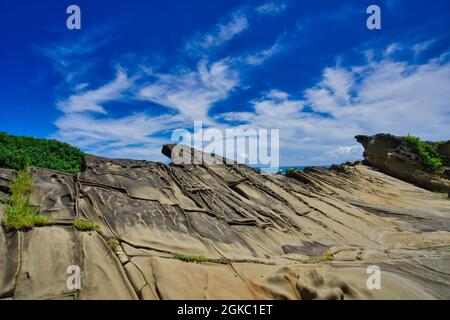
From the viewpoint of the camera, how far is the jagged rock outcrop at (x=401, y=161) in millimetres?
26016

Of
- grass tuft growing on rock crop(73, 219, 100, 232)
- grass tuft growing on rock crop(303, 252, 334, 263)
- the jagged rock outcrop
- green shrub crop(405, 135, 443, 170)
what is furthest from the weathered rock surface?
green shrub crop(405, 135, 443, 170)

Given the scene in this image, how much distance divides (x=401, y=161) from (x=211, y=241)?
2492 cm

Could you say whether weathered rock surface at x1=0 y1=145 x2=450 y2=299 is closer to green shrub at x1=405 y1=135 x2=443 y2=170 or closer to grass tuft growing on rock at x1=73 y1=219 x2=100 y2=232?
grass tuft growing on rock at x1=73 y1=219 x2=100 y2=232

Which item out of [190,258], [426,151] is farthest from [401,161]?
[190,258]

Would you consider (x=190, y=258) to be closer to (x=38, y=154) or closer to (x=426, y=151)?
(x=38, y=154)

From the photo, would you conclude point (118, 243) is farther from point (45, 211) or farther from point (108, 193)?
point (108, 193)

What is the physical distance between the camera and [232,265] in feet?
26.1

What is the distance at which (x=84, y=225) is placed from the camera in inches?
295

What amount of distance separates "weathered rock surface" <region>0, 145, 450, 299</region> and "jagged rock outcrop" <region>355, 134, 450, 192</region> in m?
9.36

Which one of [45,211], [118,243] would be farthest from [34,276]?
[45,211]
